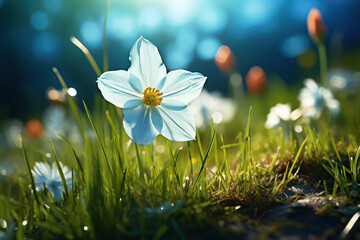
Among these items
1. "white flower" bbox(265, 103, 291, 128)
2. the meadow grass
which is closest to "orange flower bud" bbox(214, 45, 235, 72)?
"white flower" bbox(265, 103, 291, 128)

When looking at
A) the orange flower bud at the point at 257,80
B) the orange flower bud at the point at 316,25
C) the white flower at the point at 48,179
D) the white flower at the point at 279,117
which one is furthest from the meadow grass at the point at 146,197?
the orange flower bud at the point at 257,80

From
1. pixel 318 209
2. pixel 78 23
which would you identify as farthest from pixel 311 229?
pixel 78 23

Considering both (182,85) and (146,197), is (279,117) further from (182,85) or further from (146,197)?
(146,197)

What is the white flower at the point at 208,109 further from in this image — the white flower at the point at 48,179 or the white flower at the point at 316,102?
the white flower at the point at 48,179

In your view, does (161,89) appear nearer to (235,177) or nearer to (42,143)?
(235,177)

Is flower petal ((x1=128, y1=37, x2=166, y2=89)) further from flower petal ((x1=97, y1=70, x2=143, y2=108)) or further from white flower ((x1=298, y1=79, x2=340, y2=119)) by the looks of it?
white flower ((x1=298, y1=79, x2=340, y2=119))

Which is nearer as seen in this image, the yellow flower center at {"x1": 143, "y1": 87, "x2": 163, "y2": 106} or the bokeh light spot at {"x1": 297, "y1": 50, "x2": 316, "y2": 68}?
the yellow flower center at {"x1": 143, "y1": 87, "x2": 163, "y2": 106}
